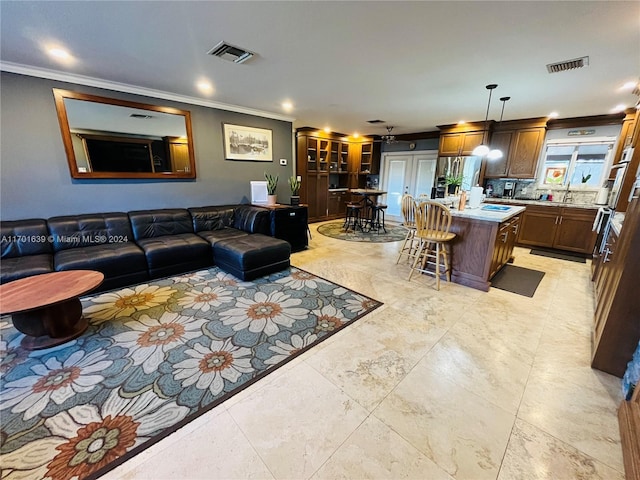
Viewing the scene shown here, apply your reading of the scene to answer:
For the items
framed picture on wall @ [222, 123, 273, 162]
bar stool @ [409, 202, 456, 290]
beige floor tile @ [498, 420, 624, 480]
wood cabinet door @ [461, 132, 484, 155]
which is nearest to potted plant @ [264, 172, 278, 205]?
framed picture on wall @ [222, 123, 273, 162]

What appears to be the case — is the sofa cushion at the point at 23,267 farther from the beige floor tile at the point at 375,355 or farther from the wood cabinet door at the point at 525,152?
the wood cabinet door at the point at 525,152

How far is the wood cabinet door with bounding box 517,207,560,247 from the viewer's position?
471 cm

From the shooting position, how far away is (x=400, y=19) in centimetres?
191

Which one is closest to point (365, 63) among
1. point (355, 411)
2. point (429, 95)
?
point (429, 95)

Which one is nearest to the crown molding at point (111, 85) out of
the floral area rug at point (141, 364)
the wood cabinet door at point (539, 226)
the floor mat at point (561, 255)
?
the floral area rug at point (141, 364)

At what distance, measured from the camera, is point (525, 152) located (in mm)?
5023

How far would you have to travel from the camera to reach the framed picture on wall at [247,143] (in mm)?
4582

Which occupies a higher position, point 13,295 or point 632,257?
point 632,257

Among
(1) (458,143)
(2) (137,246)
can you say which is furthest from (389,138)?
(2) (137,246)

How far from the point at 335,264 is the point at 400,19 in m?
2.95

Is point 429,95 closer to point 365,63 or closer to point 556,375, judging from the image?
point 365,63

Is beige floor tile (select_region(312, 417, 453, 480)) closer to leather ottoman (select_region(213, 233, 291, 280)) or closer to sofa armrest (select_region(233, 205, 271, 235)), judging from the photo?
leather ottoman (select_region(213, 233, 291, 280))

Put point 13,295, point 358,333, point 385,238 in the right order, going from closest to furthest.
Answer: point 13,295 → point 358,333 → point 385,238

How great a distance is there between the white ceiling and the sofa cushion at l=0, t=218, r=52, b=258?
172cm
